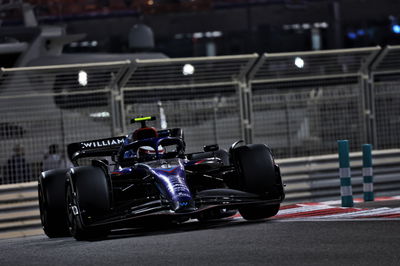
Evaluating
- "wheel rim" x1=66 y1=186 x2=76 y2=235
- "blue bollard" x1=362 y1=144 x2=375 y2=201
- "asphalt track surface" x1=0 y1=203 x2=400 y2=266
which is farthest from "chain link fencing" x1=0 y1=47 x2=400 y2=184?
"asphalt track surface" x1=0 y1=203 x2=400 y2=266

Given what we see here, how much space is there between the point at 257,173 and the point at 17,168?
15.2 feet

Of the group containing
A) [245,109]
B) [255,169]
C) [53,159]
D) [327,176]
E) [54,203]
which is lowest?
[327,176]

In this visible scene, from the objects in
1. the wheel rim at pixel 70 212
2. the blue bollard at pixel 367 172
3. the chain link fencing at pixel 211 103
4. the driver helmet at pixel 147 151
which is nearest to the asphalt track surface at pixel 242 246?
the wheel rim at pixel 70 212

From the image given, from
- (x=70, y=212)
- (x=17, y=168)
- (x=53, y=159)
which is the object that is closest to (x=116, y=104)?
(x=53, y=159)

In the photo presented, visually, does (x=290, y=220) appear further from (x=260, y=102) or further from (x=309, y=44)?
(x=309, y=44)

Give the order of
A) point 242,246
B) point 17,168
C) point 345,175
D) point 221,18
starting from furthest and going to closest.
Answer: point 221,18 → point 17,168 → point 345,175 → point 242,246

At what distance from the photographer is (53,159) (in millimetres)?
14984

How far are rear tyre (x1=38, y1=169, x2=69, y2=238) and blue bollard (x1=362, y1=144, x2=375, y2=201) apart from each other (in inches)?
167

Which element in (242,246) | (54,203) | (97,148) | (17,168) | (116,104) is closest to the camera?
(242,246)

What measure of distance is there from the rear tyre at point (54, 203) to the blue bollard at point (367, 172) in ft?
13.9

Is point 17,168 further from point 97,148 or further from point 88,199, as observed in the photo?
point 88,199

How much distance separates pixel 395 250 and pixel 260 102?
27.5 feet

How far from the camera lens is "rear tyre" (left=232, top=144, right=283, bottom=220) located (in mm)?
11445

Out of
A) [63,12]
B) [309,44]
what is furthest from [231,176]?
[309,44]
